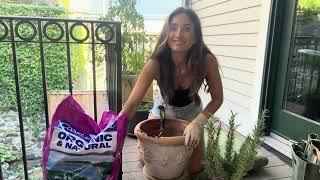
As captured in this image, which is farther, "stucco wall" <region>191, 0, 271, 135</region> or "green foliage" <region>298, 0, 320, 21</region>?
"stucco wall" <region>191, 0, 271, 135</region>

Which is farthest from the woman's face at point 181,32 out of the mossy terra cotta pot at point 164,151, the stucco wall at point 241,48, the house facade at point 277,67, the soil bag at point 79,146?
the stucco wall at point 241,48

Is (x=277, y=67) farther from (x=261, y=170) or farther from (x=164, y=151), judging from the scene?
(x=164, y=151)

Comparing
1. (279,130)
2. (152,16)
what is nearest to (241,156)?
(279,130)

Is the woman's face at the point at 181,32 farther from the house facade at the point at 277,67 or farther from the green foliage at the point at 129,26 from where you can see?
the green foliage at the point at 129,26

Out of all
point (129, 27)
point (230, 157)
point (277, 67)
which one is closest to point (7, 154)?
point (129, 27)

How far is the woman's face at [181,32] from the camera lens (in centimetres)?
154

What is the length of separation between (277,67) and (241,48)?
0.53 meters

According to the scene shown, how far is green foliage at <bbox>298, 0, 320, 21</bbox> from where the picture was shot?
198 cm

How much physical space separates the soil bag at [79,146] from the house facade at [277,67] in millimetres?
1102

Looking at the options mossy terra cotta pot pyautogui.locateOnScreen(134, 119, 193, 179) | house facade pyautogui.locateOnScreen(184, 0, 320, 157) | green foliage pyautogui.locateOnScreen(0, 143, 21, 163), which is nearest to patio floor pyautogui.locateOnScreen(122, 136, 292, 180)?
house facade pyautogui.locateOnScreen(184, 0, 320, 157)

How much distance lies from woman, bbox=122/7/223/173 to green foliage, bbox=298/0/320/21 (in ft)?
2.98

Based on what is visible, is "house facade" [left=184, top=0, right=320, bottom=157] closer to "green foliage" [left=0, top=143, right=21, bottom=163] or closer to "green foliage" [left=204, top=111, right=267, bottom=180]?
"green foliage" [left=204, top=111, right=267, bottom=180]

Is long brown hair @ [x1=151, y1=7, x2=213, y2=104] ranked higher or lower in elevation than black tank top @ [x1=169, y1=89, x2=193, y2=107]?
higher

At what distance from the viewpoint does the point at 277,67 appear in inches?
90.4
